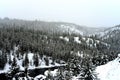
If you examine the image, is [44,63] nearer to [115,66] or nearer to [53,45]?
[53,45]

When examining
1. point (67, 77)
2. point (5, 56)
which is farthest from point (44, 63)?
point (67, 77)

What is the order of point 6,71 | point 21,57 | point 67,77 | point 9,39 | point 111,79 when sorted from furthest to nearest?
point 9,39, point 21,57, point 6,71, point 67,77, point 111,79

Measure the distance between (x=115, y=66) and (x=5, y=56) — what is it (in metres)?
112

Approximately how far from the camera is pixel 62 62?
167 meters

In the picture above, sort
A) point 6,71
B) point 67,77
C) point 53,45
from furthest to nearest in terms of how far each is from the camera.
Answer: point 53,45
point 6,71
point 67,77

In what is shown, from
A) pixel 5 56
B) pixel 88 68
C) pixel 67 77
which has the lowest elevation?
pixel 5 56

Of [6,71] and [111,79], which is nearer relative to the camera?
[111,79]

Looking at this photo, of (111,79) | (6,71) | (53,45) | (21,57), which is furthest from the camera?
(53,45)

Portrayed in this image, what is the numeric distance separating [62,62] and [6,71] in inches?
2059

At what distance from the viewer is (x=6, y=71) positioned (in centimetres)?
13338

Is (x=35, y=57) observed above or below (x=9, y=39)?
below

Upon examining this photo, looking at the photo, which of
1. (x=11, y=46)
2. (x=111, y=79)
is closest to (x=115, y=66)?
(x=111, y=79)

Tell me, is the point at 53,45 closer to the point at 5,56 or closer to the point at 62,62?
the point at 62,62

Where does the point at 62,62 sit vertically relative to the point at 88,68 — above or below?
below
